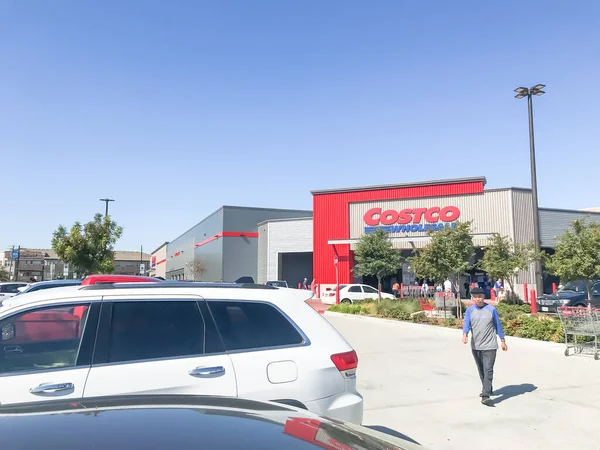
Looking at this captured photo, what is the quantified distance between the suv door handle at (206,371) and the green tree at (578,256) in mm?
17521

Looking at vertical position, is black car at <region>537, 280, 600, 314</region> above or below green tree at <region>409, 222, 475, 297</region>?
below

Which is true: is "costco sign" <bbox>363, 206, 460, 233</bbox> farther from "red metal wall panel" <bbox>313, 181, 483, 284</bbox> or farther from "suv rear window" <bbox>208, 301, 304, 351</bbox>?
"suv rear window" <bbox>208, 301, 304, 351</bbox>

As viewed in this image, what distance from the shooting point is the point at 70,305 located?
12.9ft

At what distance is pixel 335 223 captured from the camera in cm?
4178

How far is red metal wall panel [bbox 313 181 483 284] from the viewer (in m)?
40.0

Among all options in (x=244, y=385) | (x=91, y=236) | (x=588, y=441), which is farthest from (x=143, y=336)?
(x=91, y=236)

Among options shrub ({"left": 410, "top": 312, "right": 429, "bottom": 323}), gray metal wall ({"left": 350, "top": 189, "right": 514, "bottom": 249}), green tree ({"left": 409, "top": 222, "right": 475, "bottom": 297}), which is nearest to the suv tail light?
shrub ({"left": 410, "top": 312, "right": 429, "bottom": 323})

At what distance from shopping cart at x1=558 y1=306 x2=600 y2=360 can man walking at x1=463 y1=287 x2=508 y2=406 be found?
4819mm

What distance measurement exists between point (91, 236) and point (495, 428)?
3435 centimetres

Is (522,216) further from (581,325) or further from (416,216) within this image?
(581,325)

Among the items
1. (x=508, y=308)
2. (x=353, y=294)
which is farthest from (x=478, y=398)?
(x=353, y=294)

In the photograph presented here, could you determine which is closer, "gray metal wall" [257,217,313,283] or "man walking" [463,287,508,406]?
"man walking" [463,287,508,406]

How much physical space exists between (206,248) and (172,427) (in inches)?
2625

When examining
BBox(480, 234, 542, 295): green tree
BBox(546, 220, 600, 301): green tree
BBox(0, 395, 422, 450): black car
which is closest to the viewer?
BBox(0, 395, 422, 450): black car
